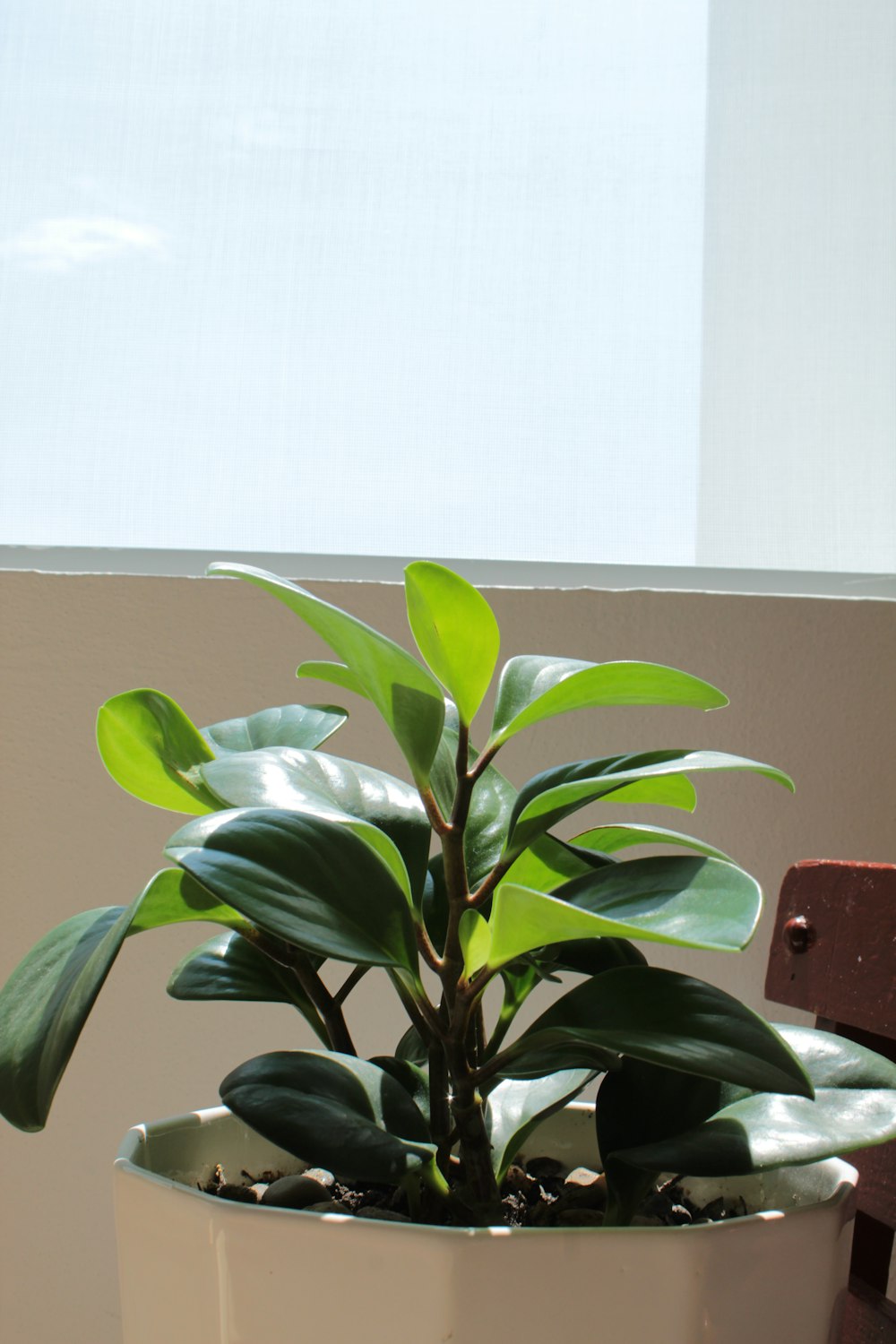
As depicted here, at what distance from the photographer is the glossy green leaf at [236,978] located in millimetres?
363

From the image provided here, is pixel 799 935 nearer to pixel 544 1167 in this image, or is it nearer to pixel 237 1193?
pixel 544 1167

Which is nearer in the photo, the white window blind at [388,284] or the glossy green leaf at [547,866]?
the glossy green leaf at [547,866]

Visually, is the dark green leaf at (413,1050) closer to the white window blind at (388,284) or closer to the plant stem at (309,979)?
the plant stem at (309,979)

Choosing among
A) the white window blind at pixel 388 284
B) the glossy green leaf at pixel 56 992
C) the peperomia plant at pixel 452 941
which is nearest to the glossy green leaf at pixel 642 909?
the peperomia plant at pixel 452 941

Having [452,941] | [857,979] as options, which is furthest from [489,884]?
[857,979]

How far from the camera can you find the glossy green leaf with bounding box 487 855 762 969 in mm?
239

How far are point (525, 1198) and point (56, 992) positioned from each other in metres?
0.18

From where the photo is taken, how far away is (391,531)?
91 cm

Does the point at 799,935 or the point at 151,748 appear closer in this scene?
the point at 151,748

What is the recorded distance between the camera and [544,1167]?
0.41 meters

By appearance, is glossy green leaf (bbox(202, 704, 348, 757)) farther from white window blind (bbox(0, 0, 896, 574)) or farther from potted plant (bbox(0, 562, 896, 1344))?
white window blind (bbox(0, 0, 896, 574))

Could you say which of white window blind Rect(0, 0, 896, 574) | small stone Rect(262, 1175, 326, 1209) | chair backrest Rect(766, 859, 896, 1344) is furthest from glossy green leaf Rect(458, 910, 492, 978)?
white window blind Rect(0, 0, 896, 574)

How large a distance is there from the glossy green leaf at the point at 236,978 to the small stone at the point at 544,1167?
95 mm

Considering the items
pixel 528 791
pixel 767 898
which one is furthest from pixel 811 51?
pixel 528 791
